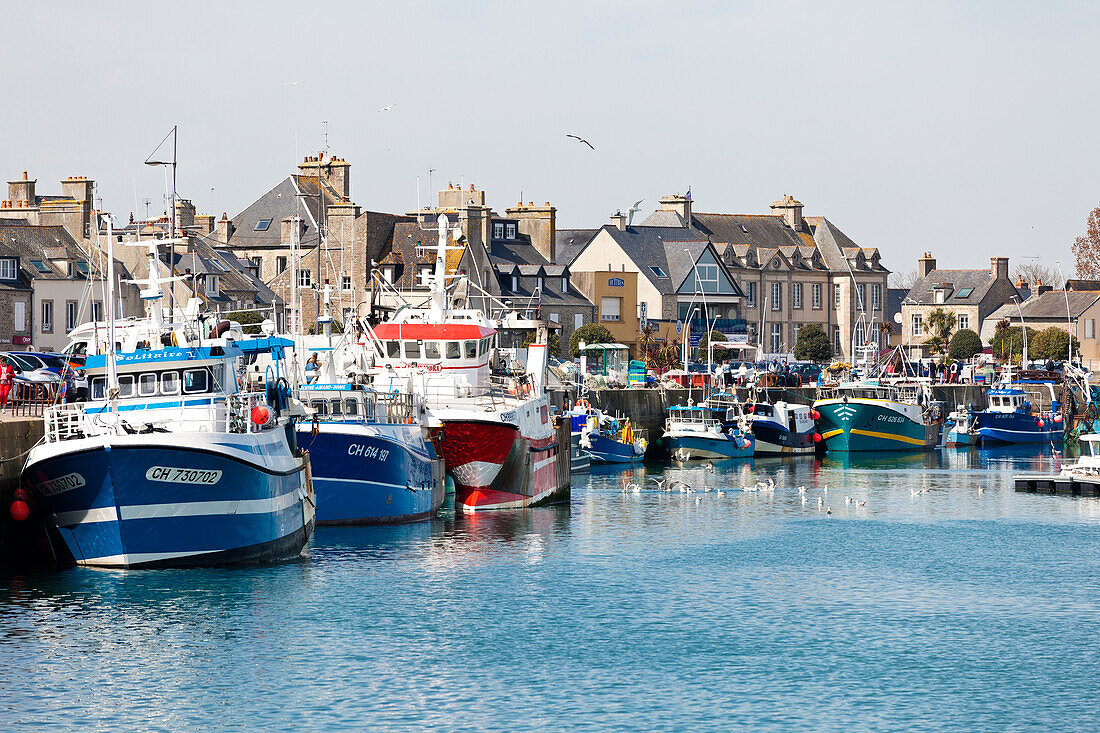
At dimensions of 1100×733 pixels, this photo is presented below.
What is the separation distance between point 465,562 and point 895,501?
75.8ft

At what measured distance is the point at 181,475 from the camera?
28922 mm

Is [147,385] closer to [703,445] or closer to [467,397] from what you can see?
[467,397]

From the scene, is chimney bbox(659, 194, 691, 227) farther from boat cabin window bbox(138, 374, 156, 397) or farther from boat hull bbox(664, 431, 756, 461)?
boat cabin window bbox(138, 374, 156, 397)

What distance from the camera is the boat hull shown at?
7375 cm

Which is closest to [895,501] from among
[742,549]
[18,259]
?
[742,549]

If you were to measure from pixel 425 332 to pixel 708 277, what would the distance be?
66.6 meters

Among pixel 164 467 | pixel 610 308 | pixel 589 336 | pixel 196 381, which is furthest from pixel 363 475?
pixel 610 308

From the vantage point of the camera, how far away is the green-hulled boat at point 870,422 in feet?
266

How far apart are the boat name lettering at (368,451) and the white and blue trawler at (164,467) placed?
16.0 ft

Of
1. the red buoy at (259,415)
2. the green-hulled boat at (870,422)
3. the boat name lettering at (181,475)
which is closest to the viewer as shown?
the boat name lettering at (181,475)

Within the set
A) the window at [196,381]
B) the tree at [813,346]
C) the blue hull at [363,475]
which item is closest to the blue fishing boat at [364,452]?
the blue hull at [363,475]

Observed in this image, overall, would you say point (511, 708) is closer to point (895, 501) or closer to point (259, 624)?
point (259, 624)

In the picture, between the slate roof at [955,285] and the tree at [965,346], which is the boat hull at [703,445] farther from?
the slate roof at [955,285]

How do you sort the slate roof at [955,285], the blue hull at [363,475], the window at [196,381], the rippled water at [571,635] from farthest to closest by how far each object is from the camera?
1. the slate roof at [955,285]
2. the blue hull at [363,475]
3. the window at [196,381]
4. the rippled water at [571,635]
